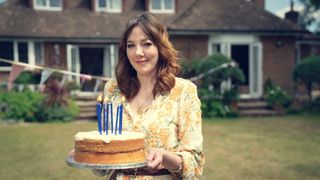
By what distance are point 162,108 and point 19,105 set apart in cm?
1351

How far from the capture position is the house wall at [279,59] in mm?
20922

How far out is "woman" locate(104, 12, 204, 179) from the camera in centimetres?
230

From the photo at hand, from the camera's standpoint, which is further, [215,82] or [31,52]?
[31,52]

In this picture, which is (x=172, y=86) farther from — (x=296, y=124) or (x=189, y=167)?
(x=296, y=124)

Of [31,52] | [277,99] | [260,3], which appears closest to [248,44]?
[277,99]

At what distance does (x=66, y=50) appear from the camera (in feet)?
66.6

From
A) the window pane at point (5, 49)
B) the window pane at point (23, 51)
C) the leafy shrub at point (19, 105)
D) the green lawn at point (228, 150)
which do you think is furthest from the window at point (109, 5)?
the green lawn at point (228, 150)

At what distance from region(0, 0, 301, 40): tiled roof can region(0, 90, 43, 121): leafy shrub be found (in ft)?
15.7

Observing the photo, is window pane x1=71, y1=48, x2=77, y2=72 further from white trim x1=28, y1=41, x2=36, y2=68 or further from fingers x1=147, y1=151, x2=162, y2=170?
fingers x1=147, y1=151, x2=162, y2=170

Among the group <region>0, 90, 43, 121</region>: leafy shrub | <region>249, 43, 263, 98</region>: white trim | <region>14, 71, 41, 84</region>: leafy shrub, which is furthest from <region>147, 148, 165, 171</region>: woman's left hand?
<region>249, 43, 263, 98</region>: white trim

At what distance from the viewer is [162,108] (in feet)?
7.75

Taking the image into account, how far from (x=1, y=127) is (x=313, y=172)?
401 inches

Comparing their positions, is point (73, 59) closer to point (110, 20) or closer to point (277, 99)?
point (110, 20)

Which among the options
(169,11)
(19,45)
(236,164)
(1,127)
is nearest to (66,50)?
(19,45)
